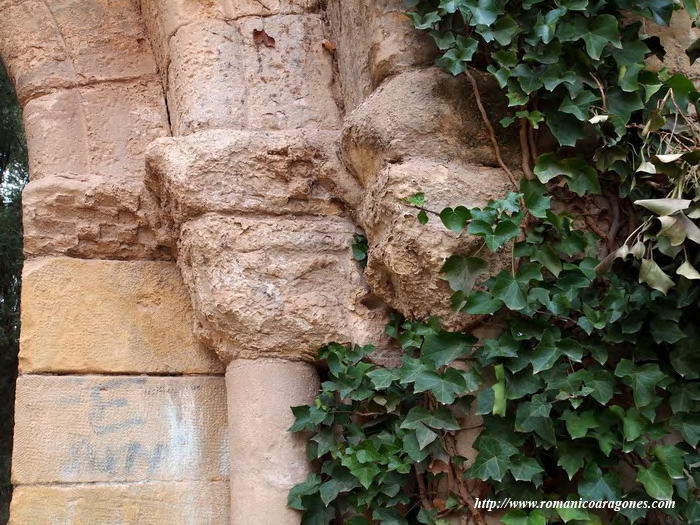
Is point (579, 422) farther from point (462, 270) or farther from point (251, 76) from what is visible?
point (251, 76)

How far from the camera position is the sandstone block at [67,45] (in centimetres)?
272

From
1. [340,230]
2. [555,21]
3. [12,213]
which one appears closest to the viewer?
[555,21]

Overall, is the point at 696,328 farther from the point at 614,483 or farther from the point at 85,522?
the point at 85,522

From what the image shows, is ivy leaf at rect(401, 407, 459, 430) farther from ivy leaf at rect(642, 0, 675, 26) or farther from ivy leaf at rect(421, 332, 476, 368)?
ivy leaf at rect(642, 0, 675, 26)

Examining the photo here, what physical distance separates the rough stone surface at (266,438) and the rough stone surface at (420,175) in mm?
360

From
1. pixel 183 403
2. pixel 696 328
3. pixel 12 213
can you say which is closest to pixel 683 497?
pixel 696 328

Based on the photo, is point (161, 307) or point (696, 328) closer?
point (696, 328)

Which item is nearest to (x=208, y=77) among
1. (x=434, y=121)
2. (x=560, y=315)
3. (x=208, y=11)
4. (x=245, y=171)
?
(x=208, y=11)

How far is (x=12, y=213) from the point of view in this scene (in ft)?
18.7

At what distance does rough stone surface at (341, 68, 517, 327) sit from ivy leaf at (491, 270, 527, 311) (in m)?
0.11

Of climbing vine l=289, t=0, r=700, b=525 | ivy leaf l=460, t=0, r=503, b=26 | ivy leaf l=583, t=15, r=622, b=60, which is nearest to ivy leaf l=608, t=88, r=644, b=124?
climbing vine l=289, t=0, r=700, b=525

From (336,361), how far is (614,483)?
77 cm

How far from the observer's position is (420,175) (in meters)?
2.01

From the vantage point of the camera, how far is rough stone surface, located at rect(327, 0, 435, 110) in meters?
2.15
